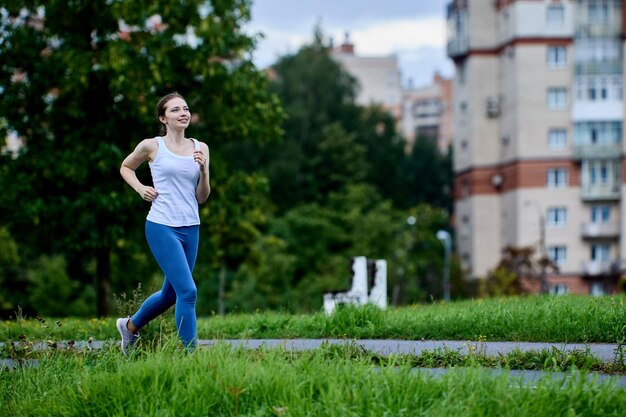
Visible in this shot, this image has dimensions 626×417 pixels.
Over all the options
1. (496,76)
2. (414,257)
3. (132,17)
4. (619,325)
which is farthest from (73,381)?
(496,76)

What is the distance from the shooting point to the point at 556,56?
76562 mm

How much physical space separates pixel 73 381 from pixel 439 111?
18301 centimetres

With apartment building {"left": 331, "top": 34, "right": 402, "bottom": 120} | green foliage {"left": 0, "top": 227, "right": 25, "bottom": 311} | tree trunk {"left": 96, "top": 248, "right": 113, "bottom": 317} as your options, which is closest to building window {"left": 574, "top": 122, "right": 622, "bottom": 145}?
green foliage {"left": 0, "top": 227, "right": 25, "bottom": 311}

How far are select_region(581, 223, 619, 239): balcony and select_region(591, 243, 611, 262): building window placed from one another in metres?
0.66

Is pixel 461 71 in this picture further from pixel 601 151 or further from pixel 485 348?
pixel 485 348

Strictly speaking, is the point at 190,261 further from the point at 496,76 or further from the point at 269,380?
the point at 496,76

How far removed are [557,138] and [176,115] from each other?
230ft

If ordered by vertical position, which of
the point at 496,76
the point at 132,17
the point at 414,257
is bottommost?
the point at 414,257

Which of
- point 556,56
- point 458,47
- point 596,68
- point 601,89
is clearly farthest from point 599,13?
point 458,47

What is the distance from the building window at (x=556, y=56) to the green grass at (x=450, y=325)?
66.3 metres

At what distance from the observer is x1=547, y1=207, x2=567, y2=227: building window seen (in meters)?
75.7

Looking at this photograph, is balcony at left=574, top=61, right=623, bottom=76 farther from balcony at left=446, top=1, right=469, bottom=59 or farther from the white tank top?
the white tank top

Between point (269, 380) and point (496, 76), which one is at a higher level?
point (496, 76)

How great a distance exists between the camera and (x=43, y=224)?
81.4ft
